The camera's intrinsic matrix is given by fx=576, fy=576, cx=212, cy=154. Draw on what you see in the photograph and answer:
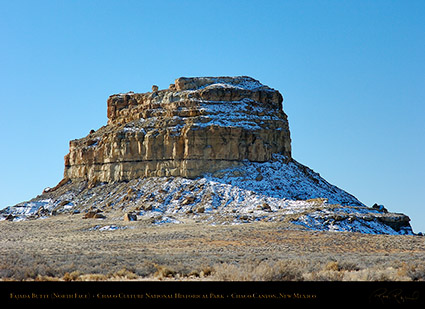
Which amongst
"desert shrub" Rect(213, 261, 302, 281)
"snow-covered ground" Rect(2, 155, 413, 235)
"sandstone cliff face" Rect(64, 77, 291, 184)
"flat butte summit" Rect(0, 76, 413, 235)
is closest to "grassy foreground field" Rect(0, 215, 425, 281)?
"desert shrub" Rect(213, 261, 302, 281)

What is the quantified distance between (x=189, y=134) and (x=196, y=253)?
1550 inches

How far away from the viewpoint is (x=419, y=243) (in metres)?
37.4

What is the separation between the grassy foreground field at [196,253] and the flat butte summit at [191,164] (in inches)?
268

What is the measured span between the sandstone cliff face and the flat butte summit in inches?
4.7

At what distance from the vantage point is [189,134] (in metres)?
65.4

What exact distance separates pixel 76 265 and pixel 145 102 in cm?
5764

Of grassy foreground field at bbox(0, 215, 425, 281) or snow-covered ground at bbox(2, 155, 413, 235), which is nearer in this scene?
grassy foreground field at bbox(0, 215, 425, 281)

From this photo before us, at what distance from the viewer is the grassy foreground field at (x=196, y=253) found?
16688 millimetres

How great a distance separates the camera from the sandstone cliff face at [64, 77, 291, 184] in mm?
65250

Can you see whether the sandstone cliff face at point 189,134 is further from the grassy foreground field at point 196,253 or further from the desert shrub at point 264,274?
the desert shrub at point 264,274

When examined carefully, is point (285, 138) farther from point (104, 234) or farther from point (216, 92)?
point (104, 234)

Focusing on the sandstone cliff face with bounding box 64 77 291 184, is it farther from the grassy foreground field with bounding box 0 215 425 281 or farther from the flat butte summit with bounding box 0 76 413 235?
the grassy foreground field with bounding box 0 215 425 281

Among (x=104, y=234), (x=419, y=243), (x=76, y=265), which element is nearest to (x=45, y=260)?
(x=76, y=265)

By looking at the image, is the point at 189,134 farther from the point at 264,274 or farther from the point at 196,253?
the point at 264,274
